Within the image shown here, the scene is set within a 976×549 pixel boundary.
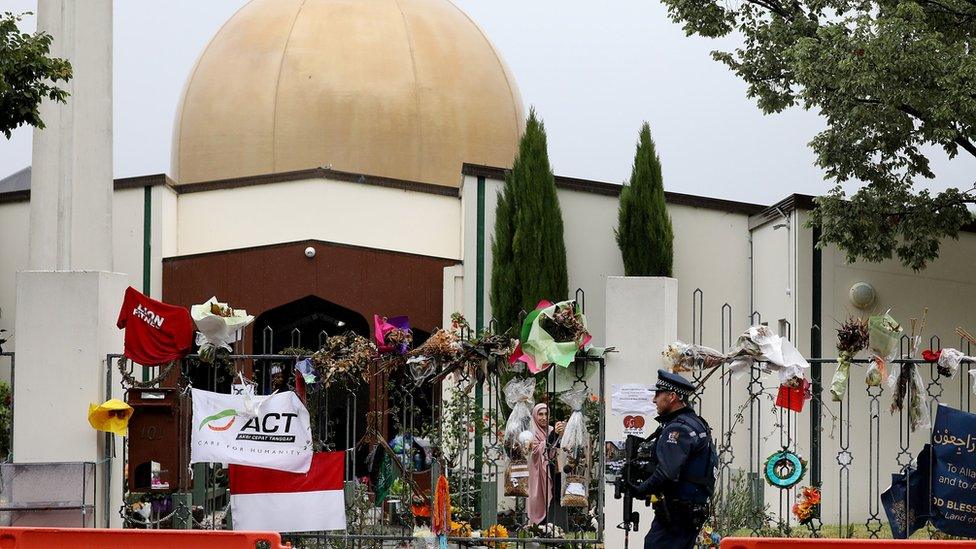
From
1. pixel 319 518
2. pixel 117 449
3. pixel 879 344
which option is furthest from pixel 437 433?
pixel 879 344

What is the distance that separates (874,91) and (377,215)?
8.71 meters

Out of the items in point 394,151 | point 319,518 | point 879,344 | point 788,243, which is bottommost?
point 319,518

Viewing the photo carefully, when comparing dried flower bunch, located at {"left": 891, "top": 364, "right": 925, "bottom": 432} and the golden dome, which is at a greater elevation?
the golden dome

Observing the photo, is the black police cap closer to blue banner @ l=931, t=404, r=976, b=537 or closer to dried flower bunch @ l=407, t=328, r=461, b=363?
dried flower bunch @ l=407, t=328, r=461, b=363

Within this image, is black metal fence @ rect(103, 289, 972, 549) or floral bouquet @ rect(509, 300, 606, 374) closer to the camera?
floral bouquet @ rect(509, 300, 606, 374)

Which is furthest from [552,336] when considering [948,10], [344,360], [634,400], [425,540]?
[948,10]

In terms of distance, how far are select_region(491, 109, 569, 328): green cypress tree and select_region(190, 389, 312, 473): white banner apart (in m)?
8.19

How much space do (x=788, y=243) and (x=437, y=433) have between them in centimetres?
742

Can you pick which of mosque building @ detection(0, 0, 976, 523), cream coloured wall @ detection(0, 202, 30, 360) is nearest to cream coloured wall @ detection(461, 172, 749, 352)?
mosque building @ detection(0, 0, 976, 523)

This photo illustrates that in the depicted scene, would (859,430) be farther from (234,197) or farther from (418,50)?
(418,50)

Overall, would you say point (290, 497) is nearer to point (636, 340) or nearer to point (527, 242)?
point (636, 340)

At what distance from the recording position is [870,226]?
581 inches

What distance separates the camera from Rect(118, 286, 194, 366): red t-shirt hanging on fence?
10.1 metres

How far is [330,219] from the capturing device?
2016cm
